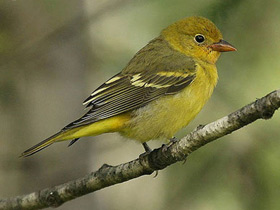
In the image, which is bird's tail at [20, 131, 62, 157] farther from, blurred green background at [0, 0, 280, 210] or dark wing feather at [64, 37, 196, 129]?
blurred green background at [0, 0, 280, 210]

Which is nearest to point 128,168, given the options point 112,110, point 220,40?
point 112,110

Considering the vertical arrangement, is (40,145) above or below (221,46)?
below

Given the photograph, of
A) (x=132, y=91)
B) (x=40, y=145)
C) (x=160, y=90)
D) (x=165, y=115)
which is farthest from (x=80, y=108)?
(x=40, y=145)

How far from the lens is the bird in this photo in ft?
15.2

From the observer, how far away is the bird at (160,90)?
15.2ft

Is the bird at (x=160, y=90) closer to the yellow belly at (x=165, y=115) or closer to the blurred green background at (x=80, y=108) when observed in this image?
the yellow belly at (x=165, y=115)

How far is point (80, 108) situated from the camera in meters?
5.55

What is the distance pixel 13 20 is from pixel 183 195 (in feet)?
7.40

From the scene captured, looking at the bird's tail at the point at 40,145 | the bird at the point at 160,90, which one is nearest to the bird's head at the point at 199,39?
the bird at the point at 160,90

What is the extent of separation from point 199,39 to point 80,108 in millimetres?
1274

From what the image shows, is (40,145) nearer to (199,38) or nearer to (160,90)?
(160,90)

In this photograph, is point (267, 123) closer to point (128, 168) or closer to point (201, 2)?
point (201, 2)

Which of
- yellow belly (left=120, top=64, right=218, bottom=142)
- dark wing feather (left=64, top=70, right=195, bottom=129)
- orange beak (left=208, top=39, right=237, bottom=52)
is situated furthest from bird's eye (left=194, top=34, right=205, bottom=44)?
yellow belly (left=120, top=64, right=218, bottom=142)

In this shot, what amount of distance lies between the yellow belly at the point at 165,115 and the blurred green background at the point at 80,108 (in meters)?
0.70
